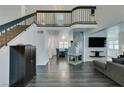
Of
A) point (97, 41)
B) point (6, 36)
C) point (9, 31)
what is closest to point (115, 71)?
point (6, 36)

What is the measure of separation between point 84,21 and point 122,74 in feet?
15.4

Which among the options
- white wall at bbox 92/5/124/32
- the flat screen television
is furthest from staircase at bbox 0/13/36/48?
the flat screen television

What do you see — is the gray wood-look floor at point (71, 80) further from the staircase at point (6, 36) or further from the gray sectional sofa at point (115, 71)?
the staircase at point (6, 36)

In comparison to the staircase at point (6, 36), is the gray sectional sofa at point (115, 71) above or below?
below

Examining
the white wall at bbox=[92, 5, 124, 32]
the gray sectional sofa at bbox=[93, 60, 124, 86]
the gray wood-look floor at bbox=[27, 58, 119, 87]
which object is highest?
the white wall at bbox=[92, 5, 124, 32]

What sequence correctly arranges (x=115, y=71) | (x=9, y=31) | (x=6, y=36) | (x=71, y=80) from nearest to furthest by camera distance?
(x=6, y=36), (x=115, y=71), (x=71, y=80), (x=9, y=31)

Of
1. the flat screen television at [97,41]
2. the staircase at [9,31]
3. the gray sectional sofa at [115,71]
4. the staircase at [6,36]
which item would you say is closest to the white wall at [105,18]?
the gray sectional sofa at [115,71]

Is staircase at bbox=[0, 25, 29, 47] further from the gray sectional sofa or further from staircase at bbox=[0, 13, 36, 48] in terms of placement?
the gray sectional sofa

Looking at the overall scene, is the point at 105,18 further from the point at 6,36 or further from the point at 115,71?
the point at 6,36

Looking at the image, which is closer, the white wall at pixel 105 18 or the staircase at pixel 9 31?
the staircase at pixel 9 31
